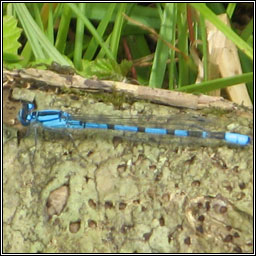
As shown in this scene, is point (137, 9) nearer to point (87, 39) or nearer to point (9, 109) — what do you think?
point (87, 39)

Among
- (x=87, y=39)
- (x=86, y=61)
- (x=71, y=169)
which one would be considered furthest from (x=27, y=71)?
(x=87, y=39)

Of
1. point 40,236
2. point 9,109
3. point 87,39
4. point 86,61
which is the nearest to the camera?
point 40,236

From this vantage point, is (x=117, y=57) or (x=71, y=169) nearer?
(x=71, y=169)

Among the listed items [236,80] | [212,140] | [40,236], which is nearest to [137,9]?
[236,80]

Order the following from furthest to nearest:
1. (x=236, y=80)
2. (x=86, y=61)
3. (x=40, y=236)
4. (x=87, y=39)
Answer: (x=87, y=39) → (x=86, y=61) → (x=236, y=80) → (x=40, y=236)

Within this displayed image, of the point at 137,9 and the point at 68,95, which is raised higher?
the point at 137,9

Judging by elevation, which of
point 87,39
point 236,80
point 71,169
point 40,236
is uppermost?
point 87,39

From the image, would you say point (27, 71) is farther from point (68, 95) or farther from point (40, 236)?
point (40, 236)
